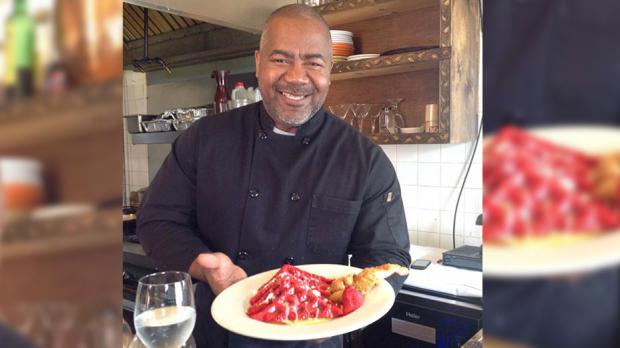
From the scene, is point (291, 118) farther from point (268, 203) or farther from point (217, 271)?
point (217, 271)

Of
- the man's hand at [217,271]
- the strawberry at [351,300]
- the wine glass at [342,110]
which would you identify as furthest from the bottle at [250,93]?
the strawberry at [351,300]

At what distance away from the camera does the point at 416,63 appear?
1.46 meters

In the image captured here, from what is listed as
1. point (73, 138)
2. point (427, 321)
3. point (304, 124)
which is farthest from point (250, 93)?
point (73, 138)

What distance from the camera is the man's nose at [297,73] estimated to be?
3.42 feet

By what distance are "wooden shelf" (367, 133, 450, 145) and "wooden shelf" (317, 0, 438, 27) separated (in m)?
0.43

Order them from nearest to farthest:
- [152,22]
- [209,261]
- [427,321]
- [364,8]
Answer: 1. [209,261]
2. [427,321]
3. [364,8]
4. [152,22]

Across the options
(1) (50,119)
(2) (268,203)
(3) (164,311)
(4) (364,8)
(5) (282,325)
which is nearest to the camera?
(1) (50,119)

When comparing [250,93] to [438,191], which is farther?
[250,93]

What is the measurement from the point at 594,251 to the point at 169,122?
189 centimetres

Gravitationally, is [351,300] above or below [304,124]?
below

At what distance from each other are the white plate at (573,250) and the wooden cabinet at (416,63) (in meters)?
1.34

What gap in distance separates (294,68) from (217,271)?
19.2 inches

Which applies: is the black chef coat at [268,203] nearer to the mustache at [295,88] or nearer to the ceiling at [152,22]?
the mustache at [295,88]

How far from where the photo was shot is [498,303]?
0.12m
